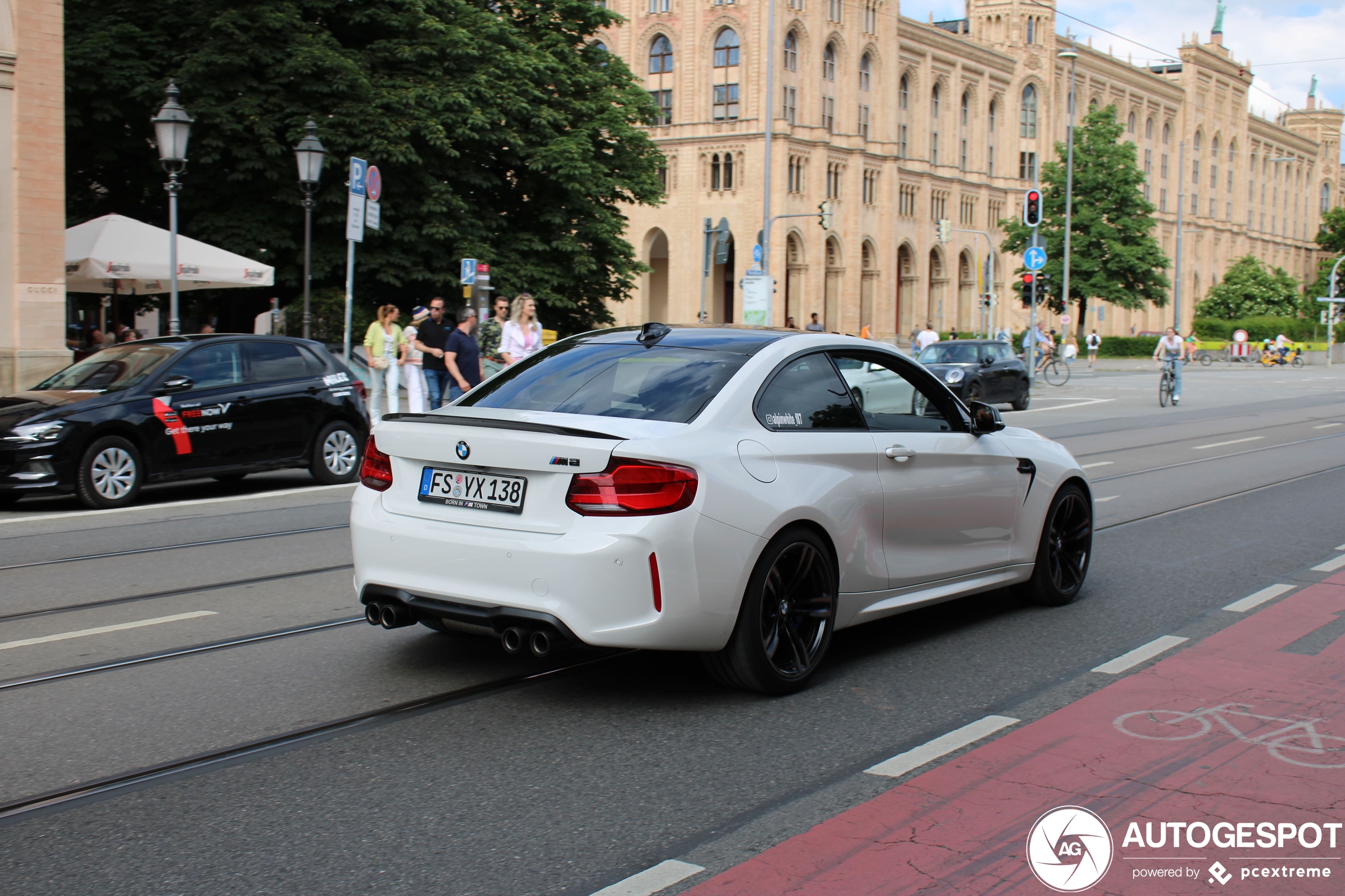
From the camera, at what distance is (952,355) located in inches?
1170

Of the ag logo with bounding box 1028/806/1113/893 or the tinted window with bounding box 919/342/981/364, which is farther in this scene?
the tinted window with bounding box 919/342/981/364

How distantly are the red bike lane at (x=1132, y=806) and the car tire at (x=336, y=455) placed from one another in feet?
31.5

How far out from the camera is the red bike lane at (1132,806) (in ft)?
11.6

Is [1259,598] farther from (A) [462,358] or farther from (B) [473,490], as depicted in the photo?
(A) [462,358]

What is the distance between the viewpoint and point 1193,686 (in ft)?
18.1

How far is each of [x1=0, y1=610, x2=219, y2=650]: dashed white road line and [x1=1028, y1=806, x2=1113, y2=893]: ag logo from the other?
15.0 ft

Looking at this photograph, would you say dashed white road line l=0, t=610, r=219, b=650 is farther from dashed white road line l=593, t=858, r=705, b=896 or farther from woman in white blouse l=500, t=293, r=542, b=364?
woman in white blouse l=500, t=293, r=542, b=364

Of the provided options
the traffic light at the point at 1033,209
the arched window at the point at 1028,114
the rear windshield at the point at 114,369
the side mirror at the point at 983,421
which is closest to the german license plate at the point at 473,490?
the side mirror at the point at 983,421

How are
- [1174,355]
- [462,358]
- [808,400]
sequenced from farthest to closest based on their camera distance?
[1174,355]
[462,358]
[808,400]

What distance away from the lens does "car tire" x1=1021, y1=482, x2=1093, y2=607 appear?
7.18 meters

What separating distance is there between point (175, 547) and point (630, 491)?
556 centimetres

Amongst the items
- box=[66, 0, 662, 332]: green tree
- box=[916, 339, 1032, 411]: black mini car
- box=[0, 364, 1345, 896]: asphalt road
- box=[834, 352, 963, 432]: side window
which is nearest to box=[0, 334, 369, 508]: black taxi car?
box=[0, 364, 1345, 896]: asphalt road

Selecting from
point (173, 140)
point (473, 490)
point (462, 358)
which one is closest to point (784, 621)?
point (473, 490)

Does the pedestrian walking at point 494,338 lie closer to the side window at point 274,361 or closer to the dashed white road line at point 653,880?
the side window at point 274,361
